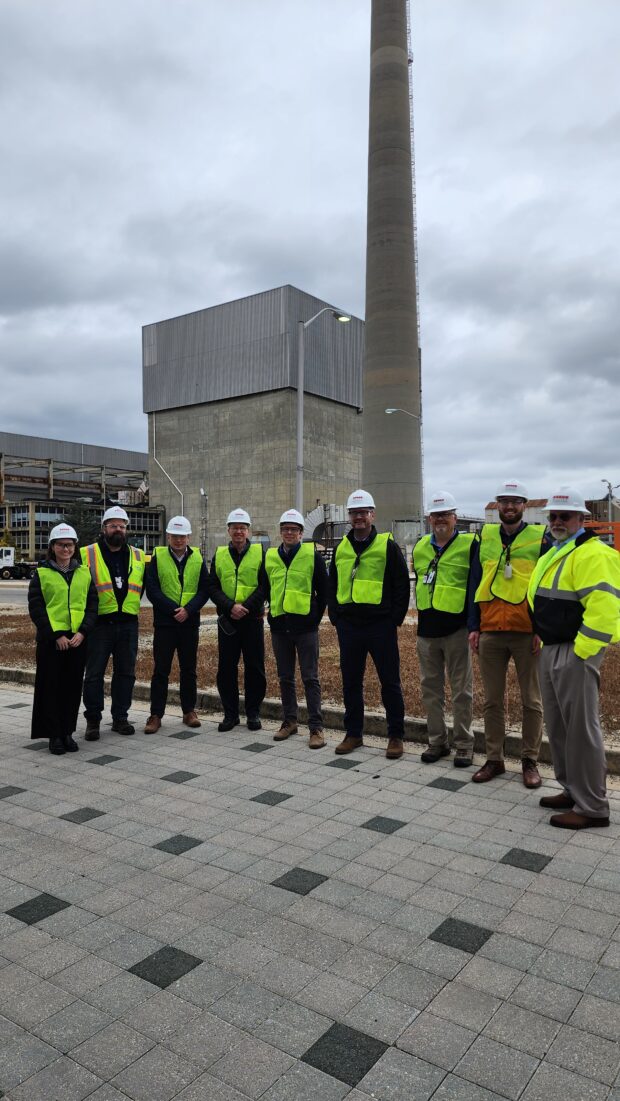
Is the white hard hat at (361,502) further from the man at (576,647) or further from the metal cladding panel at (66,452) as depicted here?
the metal cladding panel at (66,452)

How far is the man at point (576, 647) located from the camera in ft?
Answer: 15.7

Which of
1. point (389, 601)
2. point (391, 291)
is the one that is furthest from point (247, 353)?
point (389, 601)

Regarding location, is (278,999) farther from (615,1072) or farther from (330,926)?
(615,1072)

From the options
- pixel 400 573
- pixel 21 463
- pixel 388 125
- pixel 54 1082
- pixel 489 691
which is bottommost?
pixel 54 1082

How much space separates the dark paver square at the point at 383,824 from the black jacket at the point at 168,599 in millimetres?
3333

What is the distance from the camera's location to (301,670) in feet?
24.0

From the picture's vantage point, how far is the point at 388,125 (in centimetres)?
4284

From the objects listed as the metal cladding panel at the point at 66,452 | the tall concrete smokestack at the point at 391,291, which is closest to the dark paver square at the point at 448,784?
the tall concrete smokestack at the point at 391,291

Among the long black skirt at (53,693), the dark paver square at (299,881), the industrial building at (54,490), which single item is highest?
the industrial building at (54,490)

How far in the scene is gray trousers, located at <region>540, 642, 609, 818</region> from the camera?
15.9 ft

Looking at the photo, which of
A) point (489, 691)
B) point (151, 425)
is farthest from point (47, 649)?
point (151, 425)

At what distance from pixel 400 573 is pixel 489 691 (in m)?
1.34

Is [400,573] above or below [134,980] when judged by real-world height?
above

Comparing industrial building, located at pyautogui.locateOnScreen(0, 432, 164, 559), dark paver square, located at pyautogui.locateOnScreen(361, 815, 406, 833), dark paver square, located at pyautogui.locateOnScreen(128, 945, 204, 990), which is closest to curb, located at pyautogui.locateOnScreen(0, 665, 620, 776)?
dark paver square, located at pyautogui.locateOnScreen(361, 815, 406, 833)
